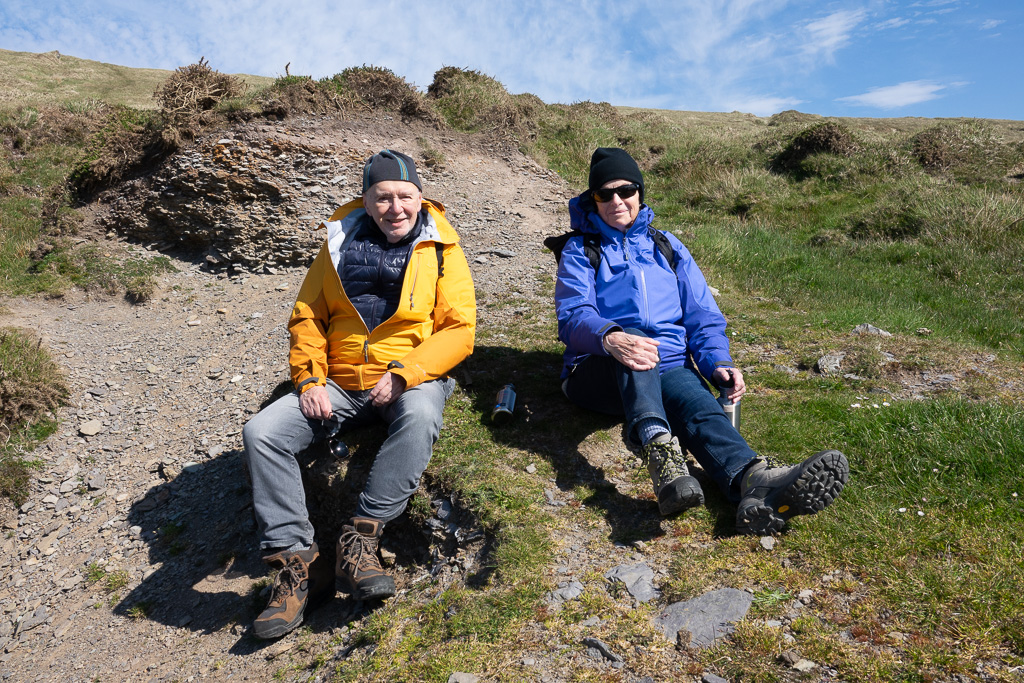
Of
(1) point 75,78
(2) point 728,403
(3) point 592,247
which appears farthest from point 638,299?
(1) point 75,78

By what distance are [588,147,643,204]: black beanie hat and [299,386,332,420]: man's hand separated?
8.47ft

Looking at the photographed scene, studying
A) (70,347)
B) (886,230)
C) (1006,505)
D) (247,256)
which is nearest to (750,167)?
(886,230)

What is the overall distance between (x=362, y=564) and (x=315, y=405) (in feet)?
3.82

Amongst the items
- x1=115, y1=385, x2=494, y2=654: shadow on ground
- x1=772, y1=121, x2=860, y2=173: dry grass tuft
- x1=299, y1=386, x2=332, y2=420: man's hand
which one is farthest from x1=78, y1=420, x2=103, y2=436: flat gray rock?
x1=772, y1=121, x2=860, y2=173: dry grass tuft

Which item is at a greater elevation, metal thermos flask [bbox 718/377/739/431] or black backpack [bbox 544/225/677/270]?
black backpack [bbox 544/225/677/270]

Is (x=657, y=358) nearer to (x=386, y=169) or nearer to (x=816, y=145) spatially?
(x=386, y=169)

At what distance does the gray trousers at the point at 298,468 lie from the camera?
383 centimetres

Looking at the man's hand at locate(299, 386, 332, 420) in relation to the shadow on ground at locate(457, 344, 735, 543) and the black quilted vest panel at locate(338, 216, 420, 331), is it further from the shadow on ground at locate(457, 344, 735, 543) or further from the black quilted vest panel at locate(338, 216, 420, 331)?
the shadow on ground at locate(457, 344, 735, 543)

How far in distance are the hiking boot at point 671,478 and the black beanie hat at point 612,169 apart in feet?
6.86

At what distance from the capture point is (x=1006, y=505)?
360 centimetres

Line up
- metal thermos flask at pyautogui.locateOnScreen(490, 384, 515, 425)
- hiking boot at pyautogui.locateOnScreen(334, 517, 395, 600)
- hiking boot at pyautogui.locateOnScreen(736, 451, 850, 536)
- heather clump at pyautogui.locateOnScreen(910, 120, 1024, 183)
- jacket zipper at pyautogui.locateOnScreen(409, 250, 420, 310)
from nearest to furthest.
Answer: hiking boot at pyautogui.locateOnScreen(736, 451, 850, 536) → hiking boot at pyautogui.locateOnScreen(334, 517, 395, 600) → jacket zipper at pyautogui.locateOnScreen(409, 250, 420, 310) → metal thermos flask at pyautogui.locateOnScreen(490, 384, 515, 425) → heather clump at pyautogui.locateOnScreen(910, 120, 1024, 183)

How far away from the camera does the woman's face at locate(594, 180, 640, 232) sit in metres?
4.58

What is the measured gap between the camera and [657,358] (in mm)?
3969

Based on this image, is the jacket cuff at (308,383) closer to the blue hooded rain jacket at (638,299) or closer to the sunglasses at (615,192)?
the blue hooded rain jacket at (638,299)
